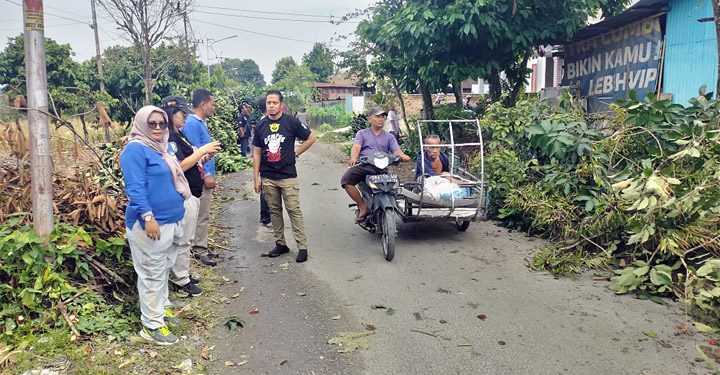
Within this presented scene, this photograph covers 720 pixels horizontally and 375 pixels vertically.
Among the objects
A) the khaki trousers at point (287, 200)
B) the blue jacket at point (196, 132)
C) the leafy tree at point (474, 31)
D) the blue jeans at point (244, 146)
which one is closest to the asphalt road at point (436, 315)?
the khaki trousers at point (287, 200)

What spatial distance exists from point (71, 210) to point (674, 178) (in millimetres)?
→ 5529

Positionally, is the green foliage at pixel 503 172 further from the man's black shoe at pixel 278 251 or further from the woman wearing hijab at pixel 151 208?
the woman wearing hijab at pixel 151 208

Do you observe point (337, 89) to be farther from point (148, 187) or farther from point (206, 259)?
point (148, 187)

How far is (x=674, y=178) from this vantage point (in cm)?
548

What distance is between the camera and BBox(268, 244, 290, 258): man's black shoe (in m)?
6.80

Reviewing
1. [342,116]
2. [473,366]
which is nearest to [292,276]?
[473,366]

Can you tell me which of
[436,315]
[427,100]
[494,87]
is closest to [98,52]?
[427,100]

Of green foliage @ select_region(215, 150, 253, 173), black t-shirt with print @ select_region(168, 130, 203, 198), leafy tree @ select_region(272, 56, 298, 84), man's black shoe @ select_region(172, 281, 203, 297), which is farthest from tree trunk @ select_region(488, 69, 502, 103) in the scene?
leafy tree @ select_region(272, 56, 298, 84)

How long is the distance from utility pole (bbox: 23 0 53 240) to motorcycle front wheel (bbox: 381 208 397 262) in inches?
133

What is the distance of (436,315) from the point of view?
4910mm

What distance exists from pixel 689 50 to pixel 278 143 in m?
7.37

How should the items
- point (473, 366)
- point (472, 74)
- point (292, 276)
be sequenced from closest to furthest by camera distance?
point (473, 366) → point (292, 276) → point (472, 74)

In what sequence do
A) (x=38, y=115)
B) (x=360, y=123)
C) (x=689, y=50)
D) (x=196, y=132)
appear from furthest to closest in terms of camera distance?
(x=360, y=123) < (x=689, y=50) < (x=196, y=132) < (x=38, y=115)

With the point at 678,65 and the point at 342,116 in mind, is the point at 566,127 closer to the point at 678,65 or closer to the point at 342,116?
the point at 678,65
